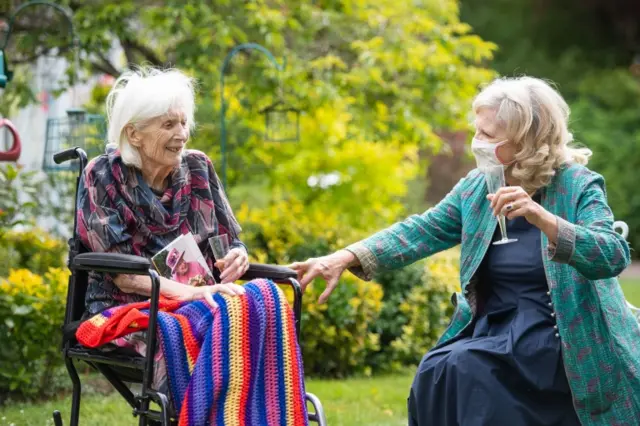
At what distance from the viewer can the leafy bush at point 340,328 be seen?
20.2 ft

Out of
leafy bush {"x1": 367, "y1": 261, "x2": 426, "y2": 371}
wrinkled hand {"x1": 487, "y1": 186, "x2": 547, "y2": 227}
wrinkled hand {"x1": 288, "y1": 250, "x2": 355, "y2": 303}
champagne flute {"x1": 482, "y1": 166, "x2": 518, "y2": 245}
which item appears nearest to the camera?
wrinkled hand {"x1": 487, "y1": 186, "x2": 547, "y2": 227}

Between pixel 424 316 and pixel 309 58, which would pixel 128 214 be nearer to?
pixel 424 316

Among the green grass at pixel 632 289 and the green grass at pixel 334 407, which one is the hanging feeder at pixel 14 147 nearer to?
the green grass at pixel 334 407

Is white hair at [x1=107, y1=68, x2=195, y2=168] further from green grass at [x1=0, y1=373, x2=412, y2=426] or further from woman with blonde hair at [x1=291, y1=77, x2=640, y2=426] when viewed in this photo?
green grass at [x1=0, y1=373, x2=412, y2=426]

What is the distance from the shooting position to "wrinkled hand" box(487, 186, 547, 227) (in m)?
3.03

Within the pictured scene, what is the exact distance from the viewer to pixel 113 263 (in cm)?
315

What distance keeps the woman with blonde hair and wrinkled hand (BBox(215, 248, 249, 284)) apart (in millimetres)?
663

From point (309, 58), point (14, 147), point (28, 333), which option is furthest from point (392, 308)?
point (14, 147)

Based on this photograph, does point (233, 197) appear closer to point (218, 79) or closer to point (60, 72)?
point (60, 72)

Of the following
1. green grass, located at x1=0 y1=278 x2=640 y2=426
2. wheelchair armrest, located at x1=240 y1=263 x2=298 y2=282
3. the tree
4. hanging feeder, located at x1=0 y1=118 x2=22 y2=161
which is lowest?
green grass, located at x1=0 y1=278 x2=640 y2=426

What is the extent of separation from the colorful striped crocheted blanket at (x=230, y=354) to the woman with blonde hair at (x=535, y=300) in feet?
1.52

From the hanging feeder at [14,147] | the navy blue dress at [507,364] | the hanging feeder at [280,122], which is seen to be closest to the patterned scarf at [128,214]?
the navy blue dress at [507,364]

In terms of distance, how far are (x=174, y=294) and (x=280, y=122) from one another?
4335mm

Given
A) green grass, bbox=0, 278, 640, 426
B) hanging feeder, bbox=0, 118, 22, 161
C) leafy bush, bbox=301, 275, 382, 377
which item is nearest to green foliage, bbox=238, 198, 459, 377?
leafy bush, bbox=301, 275, 382, 377
